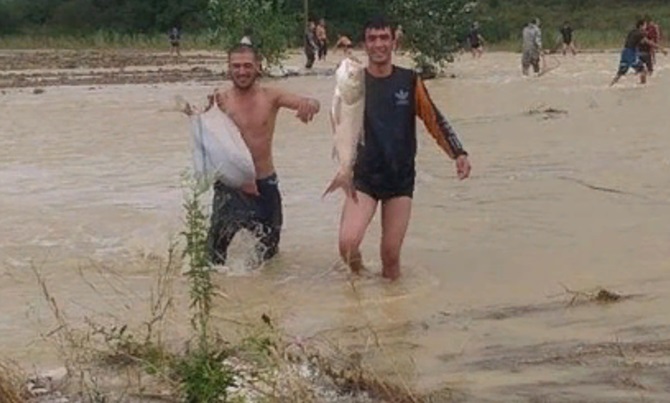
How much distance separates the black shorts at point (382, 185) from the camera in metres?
8.03

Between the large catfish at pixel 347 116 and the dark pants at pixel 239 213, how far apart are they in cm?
86

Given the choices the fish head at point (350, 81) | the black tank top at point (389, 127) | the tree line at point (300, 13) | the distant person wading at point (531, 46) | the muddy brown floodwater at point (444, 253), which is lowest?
the tree line at point (300, 13)

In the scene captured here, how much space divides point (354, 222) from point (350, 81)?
826 mm

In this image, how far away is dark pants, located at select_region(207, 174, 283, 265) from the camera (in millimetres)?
8383

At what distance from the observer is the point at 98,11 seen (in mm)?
77188

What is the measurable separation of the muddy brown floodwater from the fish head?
3.55ft

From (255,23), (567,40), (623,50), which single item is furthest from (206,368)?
(567,40)

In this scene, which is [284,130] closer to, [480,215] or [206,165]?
[480,215]

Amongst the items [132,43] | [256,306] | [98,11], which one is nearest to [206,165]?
[256,306]

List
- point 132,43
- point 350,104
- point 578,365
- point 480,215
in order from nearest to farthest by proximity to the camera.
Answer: point 578,365
point 350,104
point 480,215
point 132,43

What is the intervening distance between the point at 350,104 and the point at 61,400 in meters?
2.92

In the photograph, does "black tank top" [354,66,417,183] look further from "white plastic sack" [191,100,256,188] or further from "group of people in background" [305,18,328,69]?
"group of people in background" [305,18,328,69]

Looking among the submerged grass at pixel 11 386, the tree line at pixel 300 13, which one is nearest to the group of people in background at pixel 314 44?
the tree line at pixel 300 13

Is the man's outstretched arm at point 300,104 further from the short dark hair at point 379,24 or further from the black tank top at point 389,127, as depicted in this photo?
the short dark hair at point 379,24
